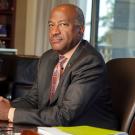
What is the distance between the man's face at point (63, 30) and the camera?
5.35 ft

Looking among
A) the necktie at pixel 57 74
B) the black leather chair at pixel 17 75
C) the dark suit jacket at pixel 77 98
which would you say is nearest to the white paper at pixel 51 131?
the dark suit jacket at pixel 77 98

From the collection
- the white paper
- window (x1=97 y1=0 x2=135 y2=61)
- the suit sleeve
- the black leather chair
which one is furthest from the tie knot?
window (x1=97 y1=0 x2=135 y2=61)

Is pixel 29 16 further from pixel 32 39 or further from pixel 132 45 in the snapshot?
pixel 132 45

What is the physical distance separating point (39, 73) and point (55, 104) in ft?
0.84

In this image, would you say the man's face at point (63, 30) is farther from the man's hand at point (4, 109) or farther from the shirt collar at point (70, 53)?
the man's hand at point (4, 109)

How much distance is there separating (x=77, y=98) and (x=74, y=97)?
0.04 ft

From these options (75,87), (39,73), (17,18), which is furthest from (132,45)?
(75,87)

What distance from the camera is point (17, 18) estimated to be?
551 centimetres

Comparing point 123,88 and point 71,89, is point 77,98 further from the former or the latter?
point 123,88

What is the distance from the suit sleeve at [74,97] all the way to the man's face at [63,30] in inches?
4.9

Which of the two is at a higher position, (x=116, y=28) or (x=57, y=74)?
(x=116, y=28)

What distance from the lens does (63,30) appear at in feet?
5.46

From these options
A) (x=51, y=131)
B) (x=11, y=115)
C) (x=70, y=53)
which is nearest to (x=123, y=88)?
(x=70, y=53)

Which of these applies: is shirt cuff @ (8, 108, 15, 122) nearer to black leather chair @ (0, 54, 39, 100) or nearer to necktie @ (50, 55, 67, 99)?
necktie @ (50, 55, 67, 99)
